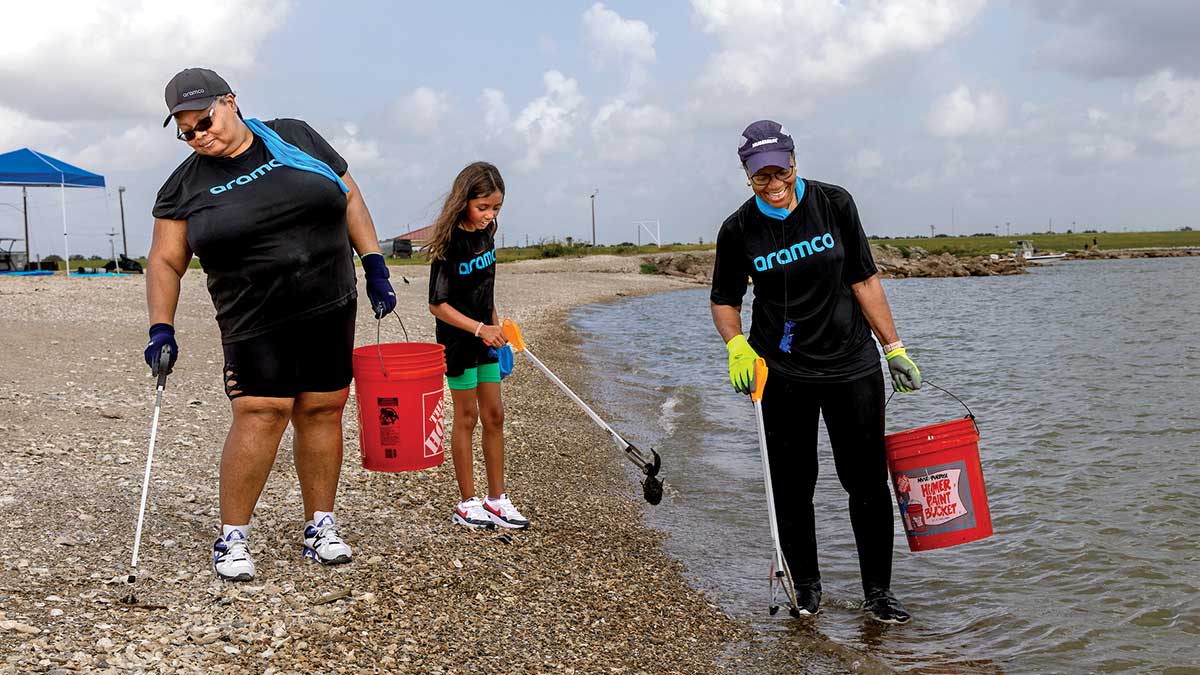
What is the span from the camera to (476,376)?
16.2 ft

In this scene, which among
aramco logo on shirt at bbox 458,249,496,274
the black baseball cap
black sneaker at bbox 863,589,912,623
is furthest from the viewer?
aramco logo on shirt at bbox 458,249,496,274

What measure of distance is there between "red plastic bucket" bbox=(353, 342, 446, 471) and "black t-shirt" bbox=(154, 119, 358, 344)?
0.50 metres

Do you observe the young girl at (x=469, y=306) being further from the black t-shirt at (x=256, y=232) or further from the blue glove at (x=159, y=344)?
the blue glove at (x=159, y=344)

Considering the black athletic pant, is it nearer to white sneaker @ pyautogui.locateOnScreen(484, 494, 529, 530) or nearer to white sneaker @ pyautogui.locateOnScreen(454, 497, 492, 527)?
white sneaker @ pyautogui.locateOnScreen(484, 494, 529, 530)

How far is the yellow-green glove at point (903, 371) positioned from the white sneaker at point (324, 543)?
103 inches

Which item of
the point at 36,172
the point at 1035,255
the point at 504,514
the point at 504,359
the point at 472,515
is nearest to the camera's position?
the point at 504,359

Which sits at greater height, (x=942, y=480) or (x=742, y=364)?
(x=742, y=364)

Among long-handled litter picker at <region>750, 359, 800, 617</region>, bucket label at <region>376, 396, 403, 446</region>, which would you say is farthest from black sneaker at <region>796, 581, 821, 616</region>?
bucket label at <region>376, 396, 403, 446</region>

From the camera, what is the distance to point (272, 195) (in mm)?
3820

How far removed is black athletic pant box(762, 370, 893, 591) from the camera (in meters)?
4.14

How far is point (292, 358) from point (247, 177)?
30.1 inches

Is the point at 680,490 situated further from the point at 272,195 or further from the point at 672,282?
the point at 672,282

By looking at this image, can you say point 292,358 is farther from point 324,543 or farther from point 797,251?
point 797,251

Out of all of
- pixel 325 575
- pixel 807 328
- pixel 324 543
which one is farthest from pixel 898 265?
pixel 325 575
